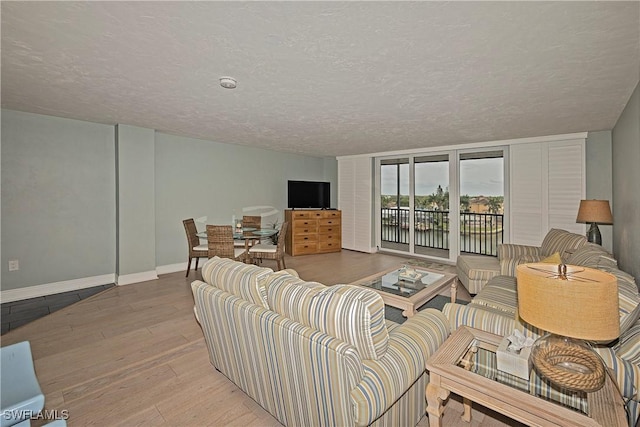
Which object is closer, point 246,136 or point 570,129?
point 570,129

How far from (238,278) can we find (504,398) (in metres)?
1.47

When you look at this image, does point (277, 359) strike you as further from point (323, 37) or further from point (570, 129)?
point (570, 129)

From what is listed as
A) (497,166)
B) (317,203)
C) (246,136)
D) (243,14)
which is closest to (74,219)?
(246,136)

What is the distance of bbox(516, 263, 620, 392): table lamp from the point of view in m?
1.11

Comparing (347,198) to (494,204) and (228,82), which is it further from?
(228,82)

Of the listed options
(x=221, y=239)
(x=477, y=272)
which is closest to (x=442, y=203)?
(x=477, y=272)

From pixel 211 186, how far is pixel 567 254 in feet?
18.0

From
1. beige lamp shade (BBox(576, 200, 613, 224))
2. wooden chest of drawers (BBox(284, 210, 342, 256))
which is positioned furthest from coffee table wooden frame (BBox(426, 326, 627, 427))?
wooden chest of drawers (BBox(284, 210, 342, 256))

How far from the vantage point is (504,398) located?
1.29 m

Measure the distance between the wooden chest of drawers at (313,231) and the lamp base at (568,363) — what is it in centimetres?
547

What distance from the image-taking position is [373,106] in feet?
10.6

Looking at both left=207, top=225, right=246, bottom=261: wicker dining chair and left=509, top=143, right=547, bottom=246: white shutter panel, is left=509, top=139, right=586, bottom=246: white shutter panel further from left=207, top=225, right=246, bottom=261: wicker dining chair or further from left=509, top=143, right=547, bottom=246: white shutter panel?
left=207, top=225, right=246, bottom=261: wicker dining chair

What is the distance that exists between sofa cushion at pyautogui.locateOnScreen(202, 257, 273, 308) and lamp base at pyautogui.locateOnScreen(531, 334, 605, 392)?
4.58 ft

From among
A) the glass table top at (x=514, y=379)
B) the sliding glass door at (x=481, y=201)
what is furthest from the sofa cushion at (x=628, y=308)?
the sliding glass door at (x=481, y=201)
